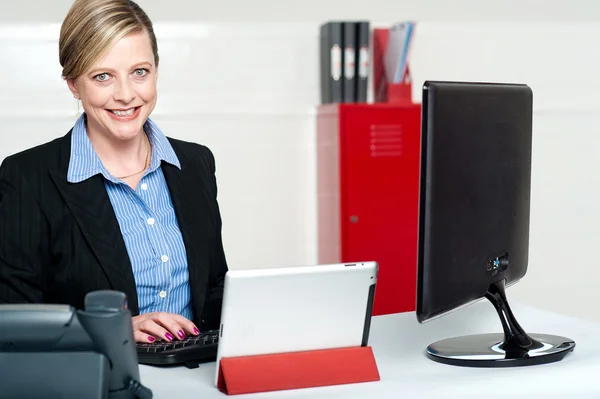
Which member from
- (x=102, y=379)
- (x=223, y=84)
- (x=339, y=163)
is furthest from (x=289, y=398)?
(x=223, y=84)

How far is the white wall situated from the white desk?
214cm

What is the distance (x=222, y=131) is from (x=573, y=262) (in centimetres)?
185

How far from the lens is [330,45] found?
3875mm

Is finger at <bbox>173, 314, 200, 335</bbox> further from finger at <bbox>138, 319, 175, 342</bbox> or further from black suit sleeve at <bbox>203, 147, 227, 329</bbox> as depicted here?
black suit sleeve at <bbox>203, 147, 227, 329</bbox>

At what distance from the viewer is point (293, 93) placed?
405cm

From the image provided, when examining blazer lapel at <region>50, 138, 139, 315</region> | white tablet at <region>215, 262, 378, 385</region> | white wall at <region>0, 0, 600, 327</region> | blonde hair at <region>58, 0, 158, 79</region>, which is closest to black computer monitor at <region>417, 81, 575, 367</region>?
white tablet at <region>215, 262, 378, 385</region>

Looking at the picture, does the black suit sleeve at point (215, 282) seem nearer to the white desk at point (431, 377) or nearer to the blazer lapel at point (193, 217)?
the blazer lapel at point (193, 217)

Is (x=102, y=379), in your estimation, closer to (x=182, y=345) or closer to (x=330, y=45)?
(x=182, y=345)

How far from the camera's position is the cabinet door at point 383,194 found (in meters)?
3.83

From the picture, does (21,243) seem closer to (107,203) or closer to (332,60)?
(107,203)

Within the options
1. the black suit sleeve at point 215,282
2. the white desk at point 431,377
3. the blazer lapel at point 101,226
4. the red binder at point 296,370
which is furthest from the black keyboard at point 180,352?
the black suit sleeve at point 215,282

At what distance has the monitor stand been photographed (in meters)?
1.71

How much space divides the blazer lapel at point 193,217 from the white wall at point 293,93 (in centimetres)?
173

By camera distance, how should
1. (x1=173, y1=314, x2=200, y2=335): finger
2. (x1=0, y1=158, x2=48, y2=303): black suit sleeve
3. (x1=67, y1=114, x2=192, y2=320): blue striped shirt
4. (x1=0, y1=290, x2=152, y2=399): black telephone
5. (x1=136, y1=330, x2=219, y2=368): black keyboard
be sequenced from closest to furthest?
1. (x1=0, y1=290, x2=152, y2=399): black telephone
2. (x1=136, y1=330, x2=219, y2=368): black keyboard
3. (x1=173, y1=314, x2=200, y2=335): finger
4. (x1=0, y1=158, x2=48, y2=303): black suit sleeve
5. (x1=67, y1=114, x2=192, y2=320): blue striped shirt
